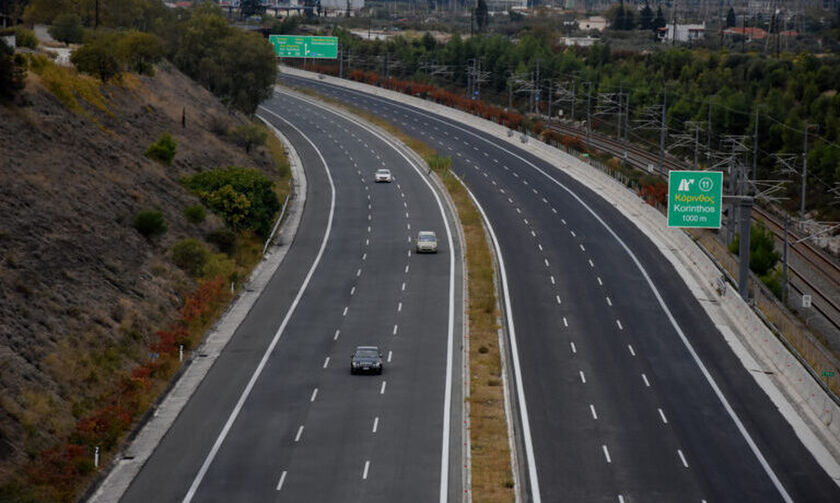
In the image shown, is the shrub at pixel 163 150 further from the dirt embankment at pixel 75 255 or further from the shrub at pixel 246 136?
the shrub at pixel 246 136

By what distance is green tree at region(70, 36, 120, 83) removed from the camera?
258 feet

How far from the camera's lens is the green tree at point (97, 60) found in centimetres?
7850

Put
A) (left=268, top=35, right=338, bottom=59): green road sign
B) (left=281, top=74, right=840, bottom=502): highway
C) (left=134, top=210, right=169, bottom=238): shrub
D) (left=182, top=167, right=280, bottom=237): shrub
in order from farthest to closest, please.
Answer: (left=268, top=35, right=338, bottom=59): green road sign
(left=182, top=167, right=280, bottom=237): shrub
(left=134, top=210, right=169, bottom=238): shrub
(left=281, top=74, right=840, bottom=502): highway

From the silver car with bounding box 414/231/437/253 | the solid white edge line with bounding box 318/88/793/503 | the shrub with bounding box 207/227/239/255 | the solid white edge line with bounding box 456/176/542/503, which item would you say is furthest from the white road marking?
the shrub with bounding box 207/227/239/255

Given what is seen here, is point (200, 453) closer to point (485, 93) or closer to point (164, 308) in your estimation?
point (164, 308)

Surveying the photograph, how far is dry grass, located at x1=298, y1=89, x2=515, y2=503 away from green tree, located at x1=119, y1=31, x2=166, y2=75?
90.0ft

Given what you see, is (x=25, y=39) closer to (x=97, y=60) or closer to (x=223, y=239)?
(x=97, y=60)

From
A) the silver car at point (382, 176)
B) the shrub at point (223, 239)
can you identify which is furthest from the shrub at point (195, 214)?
the silver car at point (382, 176)

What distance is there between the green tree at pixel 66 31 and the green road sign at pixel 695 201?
57.6 metres

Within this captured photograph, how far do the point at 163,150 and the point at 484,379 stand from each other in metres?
32.8

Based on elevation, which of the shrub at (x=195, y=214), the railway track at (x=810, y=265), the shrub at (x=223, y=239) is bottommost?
the railway track at (x=810, y=265)

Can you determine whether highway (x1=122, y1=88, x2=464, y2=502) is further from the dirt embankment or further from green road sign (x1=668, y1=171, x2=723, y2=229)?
green road sign (x1=668, y1=171, x2=723, y2=229)

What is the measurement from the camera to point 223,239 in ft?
212

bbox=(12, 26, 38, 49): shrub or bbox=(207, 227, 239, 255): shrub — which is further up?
bbox=(12, 26, 38, 49): shrub
